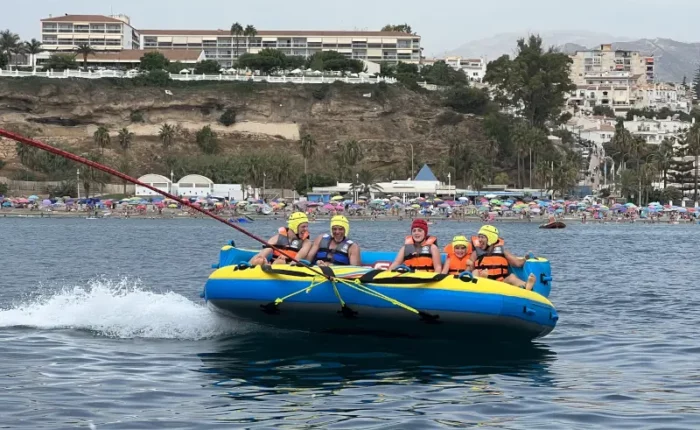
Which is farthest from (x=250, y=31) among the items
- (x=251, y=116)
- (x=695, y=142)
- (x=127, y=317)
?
(x=127, y=317)

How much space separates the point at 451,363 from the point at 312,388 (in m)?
2.46

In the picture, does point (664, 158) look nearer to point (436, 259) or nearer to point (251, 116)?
point (251, 116)

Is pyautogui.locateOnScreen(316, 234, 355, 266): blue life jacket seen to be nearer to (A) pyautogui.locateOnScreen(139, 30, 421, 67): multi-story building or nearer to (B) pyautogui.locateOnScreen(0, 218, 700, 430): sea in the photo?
(B) pyautogui.locateOnScreen(0, 218, 700, 430): sea

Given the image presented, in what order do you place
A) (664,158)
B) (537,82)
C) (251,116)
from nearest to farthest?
(664,158) → (251,116) → (537,82)

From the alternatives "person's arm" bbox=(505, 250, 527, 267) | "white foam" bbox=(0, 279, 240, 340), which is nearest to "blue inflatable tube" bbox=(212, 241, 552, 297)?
"person's arm" bbox=(505, 250, 527, 267)

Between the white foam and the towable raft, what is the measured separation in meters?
1.00

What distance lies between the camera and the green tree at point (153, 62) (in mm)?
139625

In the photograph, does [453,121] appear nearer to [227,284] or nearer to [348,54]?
[348,54]

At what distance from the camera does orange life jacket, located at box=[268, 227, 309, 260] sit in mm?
17156

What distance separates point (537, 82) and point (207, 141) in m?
36.0

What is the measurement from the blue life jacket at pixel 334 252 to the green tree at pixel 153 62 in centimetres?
12402

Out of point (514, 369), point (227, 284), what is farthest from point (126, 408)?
point (514, 369)

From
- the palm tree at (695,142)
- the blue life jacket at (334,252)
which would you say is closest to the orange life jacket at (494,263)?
the blue life jacket at (334,252)

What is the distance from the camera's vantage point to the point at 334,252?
17.1 meters
